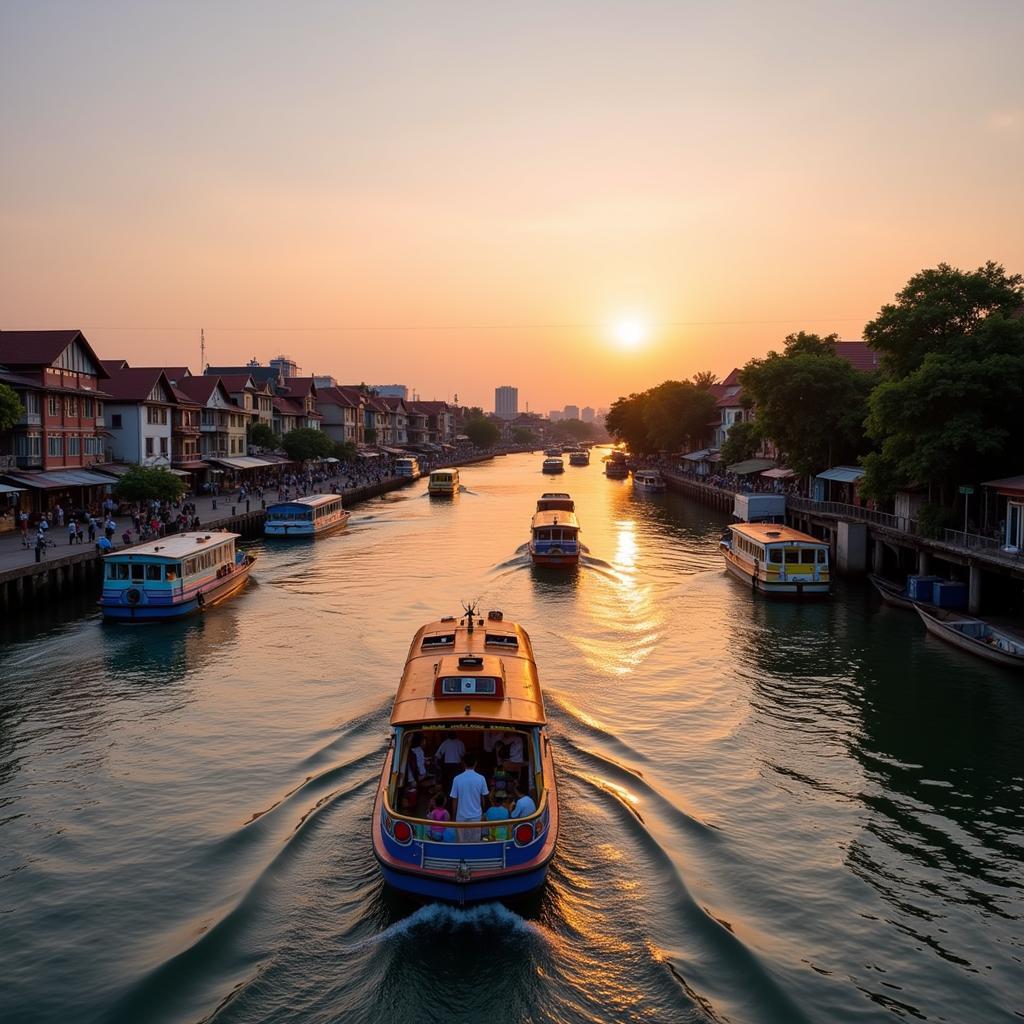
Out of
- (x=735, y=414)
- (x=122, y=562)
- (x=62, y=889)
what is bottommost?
(x=62, y=889)

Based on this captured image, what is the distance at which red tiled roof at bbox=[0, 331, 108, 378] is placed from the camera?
5503 centimetres

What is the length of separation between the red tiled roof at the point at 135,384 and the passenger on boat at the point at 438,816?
2330 inches

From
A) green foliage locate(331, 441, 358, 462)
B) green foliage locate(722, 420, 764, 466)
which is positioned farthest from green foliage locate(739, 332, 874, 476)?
green foliage locate(331, 441, 358, 462)

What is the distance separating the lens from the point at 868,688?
Answer: 89.9ft

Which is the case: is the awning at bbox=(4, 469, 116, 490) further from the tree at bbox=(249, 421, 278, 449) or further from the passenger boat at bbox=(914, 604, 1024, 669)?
the passenger boat at bbox=(914, 604, 1024, 669)

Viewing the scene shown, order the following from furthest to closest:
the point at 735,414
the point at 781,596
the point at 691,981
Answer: the point at 735,414, the point at 781,596, the point at 691,981

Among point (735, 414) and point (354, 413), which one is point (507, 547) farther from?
point (354, 413)

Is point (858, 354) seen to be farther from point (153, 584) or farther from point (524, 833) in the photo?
point (524, 833)

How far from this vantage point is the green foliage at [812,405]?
56625mm

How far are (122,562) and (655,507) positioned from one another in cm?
5966

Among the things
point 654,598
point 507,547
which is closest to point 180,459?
point 507,547

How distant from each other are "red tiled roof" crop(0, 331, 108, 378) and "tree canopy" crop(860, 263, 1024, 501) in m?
47.7

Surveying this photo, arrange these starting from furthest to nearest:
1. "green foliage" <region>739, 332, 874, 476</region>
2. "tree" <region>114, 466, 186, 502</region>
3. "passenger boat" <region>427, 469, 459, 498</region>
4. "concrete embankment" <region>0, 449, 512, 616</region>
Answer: "passenger boat" <region>427, 469, 459, 498</region> < "green foliage" <region>739, 332, 874, 476</region> < "tree" <region>114, 466, 186, 502</region> < "concrete embankment" <region>0, 449, 512, 616</region>

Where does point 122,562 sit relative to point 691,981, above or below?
above
